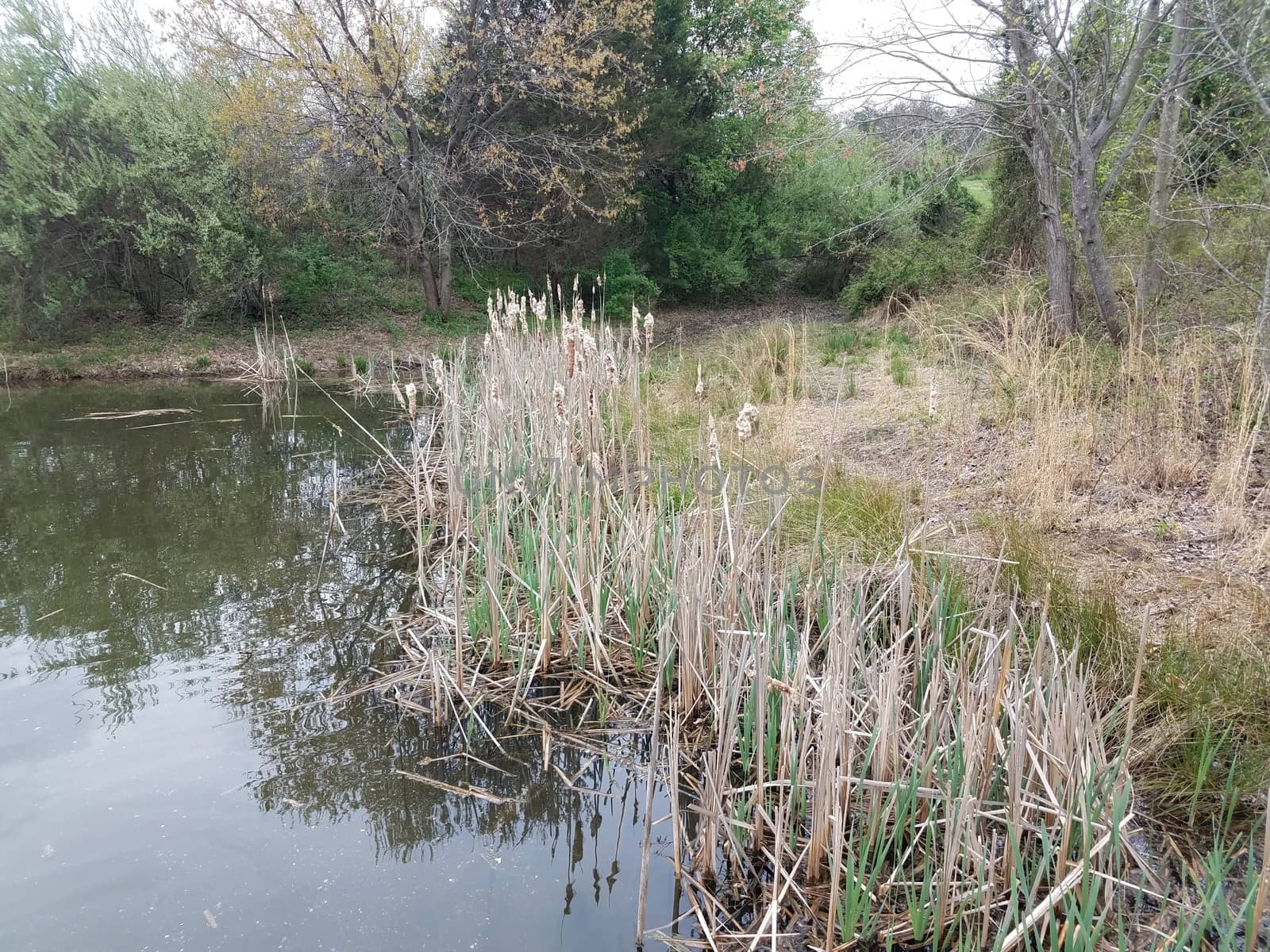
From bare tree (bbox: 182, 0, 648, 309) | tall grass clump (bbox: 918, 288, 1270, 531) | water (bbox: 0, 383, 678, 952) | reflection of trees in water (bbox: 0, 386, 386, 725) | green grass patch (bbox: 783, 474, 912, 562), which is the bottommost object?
water (bbox: 0, 383, 678, 952)

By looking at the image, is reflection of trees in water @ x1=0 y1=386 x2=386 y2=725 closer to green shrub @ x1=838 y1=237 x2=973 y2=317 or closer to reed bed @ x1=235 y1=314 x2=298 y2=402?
reed bed @ x1=235 y1=314 x2=298 y2=402

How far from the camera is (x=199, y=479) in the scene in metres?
5.92

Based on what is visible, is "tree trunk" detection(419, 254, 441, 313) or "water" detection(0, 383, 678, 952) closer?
"water" detection(0, 383, 678, 952)

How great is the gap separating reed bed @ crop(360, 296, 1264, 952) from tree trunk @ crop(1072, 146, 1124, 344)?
3.63 meters

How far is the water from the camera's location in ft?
6.59

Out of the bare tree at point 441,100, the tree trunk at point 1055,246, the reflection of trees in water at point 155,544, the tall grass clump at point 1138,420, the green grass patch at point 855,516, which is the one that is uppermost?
the bare tree at point 441,100

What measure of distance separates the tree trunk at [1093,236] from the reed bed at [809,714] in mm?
3626

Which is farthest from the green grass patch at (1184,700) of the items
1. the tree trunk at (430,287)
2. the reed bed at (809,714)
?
the tree trunk at (430,287)

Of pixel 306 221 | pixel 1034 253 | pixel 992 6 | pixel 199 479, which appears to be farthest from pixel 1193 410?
pixel 306 221

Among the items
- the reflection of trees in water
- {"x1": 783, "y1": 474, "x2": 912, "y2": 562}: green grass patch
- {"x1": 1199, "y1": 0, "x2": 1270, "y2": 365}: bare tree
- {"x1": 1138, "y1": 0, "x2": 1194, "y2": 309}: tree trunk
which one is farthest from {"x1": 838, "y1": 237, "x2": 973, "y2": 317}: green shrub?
the reflection of trees in water

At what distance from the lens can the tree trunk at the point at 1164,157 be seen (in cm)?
469

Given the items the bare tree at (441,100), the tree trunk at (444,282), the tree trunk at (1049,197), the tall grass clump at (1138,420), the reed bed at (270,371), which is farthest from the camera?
the tree trunk at (444,282)

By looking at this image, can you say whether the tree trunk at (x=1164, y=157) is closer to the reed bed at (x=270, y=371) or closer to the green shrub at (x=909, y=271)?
the green shrub at (x=909, y=271)

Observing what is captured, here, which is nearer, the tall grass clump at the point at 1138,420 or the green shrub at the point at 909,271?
the tall grass clump at the point at 1138,420
